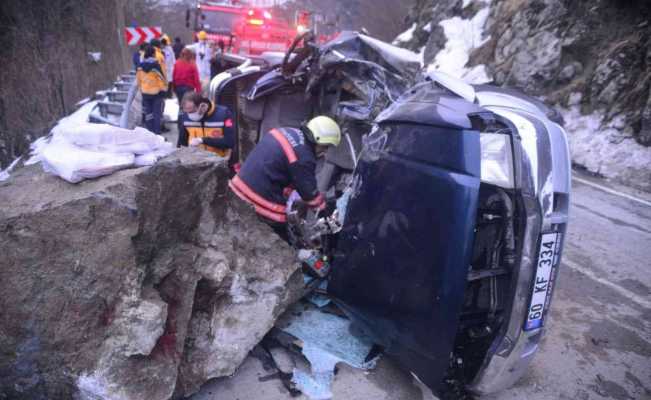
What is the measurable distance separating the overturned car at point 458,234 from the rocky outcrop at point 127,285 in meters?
0.74

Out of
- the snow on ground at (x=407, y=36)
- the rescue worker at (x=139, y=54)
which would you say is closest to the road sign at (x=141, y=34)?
the rescue worker at (x=139, y=54)

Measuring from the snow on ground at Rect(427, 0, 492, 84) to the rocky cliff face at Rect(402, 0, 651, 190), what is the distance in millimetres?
1417

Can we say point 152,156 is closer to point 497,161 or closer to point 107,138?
point 107,138

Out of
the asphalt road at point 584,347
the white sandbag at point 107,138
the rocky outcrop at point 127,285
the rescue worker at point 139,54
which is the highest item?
the rescue worker at point 139,54

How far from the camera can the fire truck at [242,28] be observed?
12164 mm

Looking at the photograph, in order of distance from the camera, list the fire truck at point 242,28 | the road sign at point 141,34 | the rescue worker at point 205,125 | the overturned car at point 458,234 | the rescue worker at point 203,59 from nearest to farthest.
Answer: the overturned car at point 458,234
the rescue worker at point 205,125
the rescue worker at point 203,59
the fire truck at point 242,28
the road sign at point 141,34

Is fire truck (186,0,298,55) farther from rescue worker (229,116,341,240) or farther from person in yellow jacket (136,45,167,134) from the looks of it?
rescue worker (229,116,341,240)

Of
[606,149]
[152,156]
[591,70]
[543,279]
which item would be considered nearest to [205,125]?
[152,156]

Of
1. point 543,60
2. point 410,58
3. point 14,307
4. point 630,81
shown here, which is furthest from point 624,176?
point 14,307

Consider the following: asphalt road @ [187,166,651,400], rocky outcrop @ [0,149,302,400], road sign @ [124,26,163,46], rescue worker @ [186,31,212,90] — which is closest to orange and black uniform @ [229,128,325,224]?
rocky outcrop @ [0,149,302,400]

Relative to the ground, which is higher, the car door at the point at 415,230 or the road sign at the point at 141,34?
the road sign at the point at 141,34

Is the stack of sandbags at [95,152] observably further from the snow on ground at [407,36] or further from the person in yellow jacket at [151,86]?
the snow on ground at [407,36]

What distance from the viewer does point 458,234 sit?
1938 mm

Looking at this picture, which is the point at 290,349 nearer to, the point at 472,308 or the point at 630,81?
the point at 472,308
